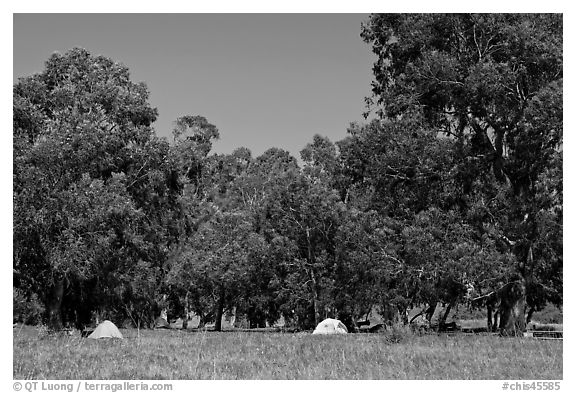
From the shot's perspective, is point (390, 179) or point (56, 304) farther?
point (56, 304)

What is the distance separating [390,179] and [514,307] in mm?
7536

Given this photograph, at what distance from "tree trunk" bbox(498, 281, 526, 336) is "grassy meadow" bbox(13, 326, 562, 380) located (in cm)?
692

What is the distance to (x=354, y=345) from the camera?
20.2 m

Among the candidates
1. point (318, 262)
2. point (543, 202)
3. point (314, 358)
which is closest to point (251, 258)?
point (318, 262)

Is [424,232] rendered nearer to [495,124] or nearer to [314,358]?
[495,124]

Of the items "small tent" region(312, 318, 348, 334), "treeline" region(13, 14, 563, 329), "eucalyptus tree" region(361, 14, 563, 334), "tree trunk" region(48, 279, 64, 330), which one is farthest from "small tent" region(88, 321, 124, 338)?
"eucalyptus tree" region(361, 14, 563, 334)

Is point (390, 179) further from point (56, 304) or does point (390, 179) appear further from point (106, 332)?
point (56, 304)

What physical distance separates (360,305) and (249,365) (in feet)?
81.0

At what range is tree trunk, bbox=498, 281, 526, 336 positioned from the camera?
1097 inches

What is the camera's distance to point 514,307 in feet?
94.8

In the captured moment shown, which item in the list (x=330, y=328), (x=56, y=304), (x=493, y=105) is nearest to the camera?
(x=493, y=105)

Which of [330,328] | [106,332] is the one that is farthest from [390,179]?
[106,332]

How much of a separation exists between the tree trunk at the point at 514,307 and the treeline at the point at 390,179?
0.13 metres

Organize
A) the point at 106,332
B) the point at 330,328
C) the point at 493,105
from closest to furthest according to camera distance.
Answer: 1. the point at 106,332
2. the point at 493,105
3. the point at 330,328
